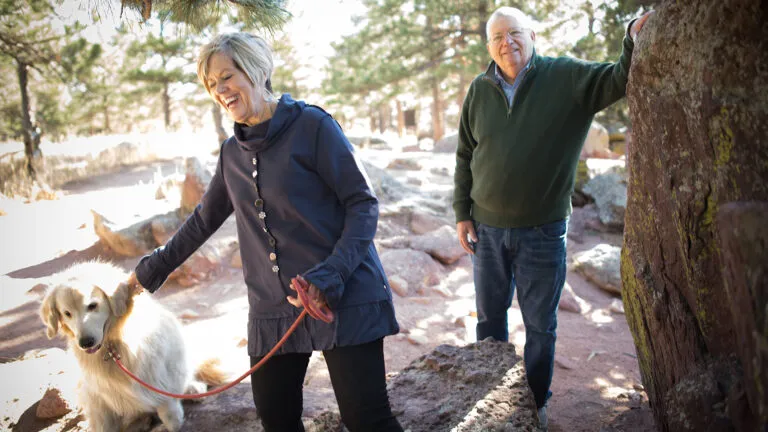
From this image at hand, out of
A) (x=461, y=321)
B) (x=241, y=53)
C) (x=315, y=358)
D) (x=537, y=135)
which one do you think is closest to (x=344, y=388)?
(x=241, y=53)

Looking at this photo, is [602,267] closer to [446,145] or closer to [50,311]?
[50,311]

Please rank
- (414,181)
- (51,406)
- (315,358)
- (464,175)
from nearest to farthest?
1. (464,175)
2. (51,406)
3. (315,358)
4. (414,181)

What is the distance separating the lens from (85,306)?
2469 millimetres

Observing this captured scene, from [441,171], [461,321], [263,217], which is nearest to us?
[263,217]

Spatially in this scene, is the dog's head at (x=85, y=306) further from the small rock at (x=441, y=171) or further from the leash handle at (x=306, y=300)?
the small rock at (x=441, y=171)

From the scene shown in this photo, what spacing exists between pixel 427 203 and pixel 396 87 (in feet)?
22.8

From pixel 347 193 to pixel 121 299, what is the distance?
1528 millimetres

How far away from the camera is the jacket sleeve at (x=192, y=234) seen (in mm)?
2094

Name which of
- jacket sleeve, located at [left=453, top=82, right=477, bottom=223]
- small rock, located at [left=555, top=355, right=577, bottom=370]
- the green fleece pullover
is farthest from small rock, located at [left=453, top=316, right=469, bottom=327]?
the green fleece pullover

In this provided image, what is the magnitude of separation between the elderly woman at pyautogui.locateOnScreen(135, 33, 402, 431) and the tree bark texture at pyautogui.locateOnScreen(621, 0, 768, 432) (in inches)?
40.2

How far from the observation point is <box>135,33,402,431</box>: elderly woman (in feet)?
5.74

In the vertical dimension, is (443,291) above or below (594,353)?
above

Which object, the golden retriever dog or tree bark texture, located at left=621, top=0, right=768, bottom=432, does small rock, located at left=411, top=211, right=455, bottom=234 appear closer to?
the golden retriever dog

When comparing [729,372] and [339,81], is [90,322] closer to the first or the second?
[729,372]
